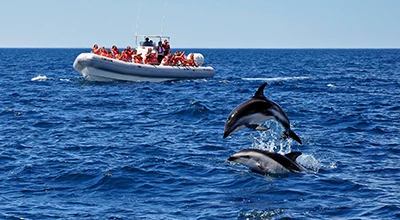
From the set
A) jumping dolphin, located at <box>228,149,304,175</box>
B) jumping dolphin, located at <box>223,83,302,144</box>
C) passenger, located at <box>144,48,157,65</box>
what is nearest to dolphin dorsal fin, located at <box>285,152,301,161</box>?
jumping dolphin, located at <box>228,149,304,175</box>

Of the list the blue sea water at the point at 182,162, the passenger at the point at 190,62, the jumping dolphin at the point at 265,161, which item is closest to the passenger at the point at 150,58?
the passenger at the point at 190,62

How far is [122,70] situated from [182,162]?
23.6m

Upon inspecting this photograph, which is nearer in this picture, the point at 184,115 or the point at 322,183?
the point at 322,183

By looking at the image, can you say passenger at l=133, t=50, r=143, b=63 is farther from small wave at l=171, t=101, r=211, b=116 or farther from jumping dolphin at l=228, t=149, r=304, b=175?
jumping dolphin at l=228, t=149, r=304, b=175

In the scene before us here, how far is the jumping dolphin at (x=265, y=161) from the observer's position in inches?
534

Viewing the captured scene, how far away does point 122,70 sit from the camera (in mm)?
38250

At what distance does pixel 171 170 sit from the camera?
47.7 ft

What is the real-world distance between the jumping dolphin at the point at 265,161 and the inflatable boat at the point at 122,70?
24.9 meters

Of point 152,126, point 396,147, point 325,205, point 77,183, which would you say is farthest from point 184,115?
point 325,205

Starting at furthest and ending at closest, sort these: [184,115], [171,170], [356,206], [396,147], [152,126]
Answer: [184,115] < [152,126] < [396,147] < [171,170] < [356,206]

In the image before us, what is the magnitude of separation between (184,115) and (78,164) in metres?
10.1

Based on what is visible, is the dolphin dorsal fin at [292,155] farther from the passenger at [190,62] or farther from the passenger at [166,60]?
the passenger at [190,62]

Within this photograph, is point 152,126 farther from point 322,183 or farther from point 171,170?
point 322,183

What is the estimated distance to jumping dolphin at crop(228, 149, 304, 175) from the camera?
13562 mm
